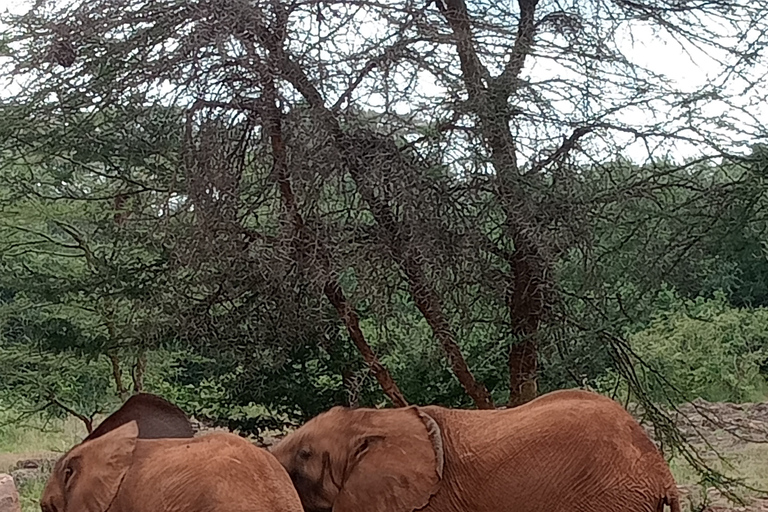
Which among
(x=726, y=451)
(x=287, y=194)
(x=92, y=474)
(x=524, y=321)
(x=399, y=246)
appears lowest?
(x=726, y=451)

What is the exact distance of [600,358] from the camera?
457 centimetres

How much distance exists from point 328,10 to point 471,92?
0.66 meters

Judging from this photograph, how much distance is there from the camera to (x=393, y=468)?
3281mm

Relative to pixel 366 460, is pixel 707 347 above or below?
below

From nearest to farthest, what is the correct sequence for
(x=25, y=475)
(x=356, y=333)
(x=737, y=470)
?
1. (x=356, y=333)
2. (x=737, y=470)
3. (x=25, y=475)

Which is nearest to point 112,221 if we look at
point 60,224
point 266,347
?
point 60,224

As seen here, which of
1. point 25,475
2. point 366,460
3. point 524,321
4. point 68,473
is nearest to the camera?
point 68,473

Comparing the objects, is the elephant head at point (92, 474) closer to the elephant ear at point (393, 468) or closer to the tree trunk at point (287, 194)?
the elephant ear at point (393, 468)

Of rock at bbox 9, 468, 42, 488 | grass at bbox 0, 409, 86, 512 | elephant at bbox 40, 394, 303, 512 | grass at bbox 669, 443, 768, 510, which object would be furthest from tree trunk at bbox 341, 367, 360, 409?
grass at bbox 0, 409, 86, 512

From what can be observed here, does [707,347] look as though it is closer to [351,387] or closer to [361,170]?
[351,387]

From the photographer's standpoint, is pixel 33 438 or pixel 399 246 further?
pixel 33 438

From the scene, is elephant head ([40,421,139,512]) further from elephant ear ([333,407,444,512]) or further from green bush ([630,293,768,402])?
green bush ([630,293,768,402])

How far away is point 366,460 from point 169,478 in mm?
674

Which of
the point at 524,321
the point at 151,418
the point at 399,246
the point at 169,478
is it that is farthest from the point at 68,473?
the point at 524,321
